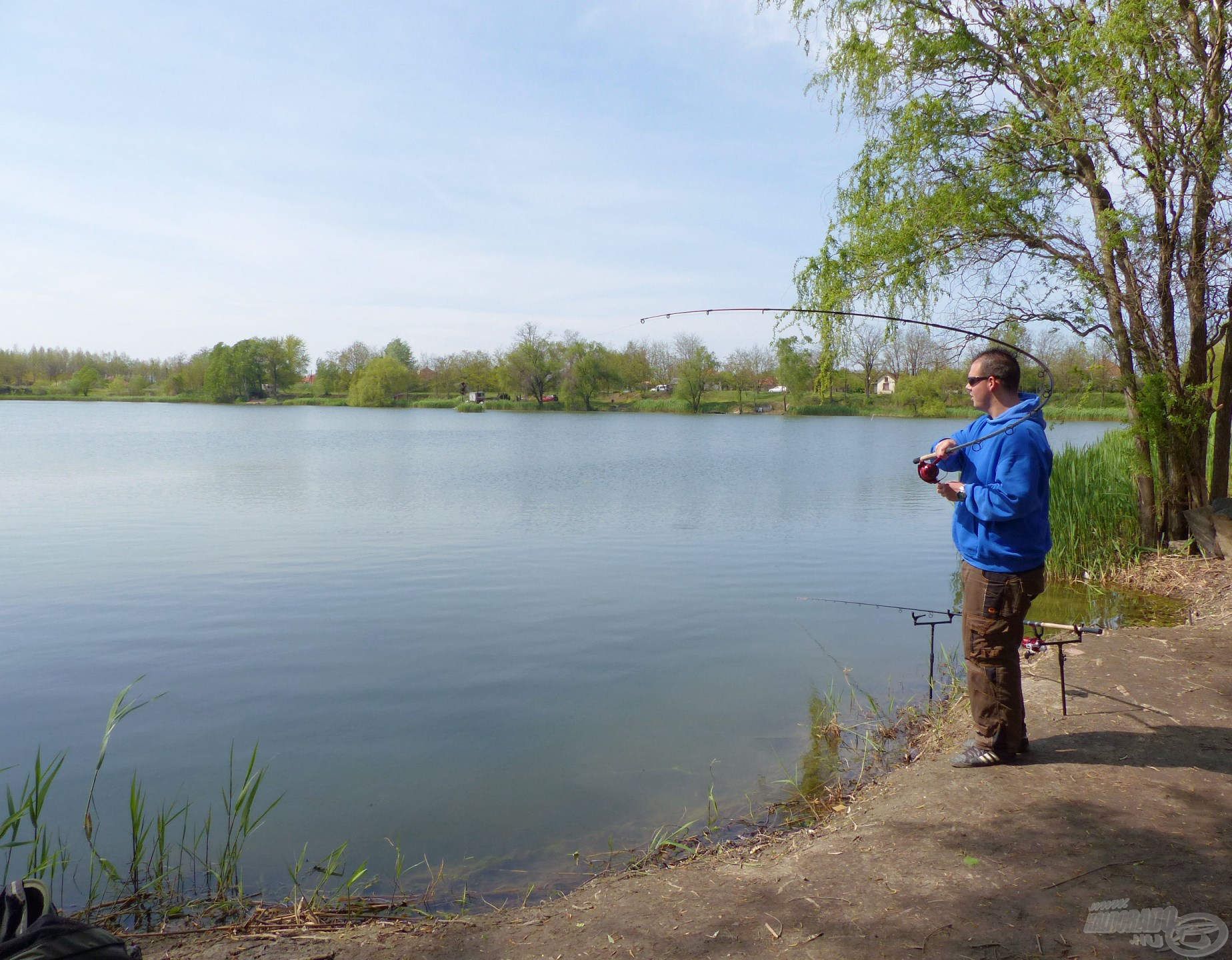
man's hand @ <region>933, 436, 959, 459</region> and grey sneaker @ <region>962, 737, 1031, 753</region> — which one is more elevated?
man's hand @ <region>933, 436, 959, 459</region>

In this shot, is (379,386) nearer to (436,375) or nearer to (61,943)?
(436,375)

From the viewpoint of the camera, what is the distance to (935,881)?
3.16 metres

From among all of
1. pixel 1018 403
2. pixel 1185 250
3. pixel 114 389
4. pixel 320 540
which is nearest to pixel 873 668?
pixel 1018 403

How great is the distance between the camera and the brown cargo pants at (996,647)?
4.00 meters

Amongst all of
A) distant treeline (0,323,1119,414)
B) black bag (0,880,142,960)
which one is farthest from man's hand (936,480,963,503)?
distant treeline (0,323,1119,414)

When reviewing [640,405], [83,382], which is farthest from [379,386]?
[83,382]

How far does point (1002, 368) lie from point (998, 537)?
833mm

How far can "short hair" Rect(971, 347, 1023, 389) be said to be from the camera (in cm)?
409

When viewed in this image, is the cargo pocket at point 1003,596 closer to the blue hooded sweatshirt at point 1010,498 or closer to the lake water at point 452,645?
the blue hooded sweatshirt at point 1010,498

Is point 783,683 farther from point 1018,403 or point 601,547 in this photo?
point 601,547

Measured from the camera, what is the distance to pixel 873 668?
7.34m

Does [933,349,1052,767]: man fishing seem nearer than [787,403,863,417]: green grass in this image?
Yes

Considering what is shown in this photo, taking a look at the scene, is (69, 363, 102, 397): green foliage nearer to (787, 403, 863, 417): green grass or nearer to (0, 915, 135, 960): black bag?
(787, 403, 863, 417): green grass

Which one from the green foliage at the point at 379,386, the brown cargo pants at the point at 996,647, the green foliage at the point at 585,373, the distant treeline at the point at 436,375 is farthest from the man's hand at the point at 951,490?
the green foliage at the point at 379,386
